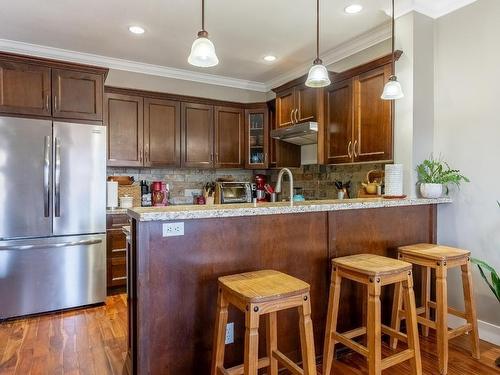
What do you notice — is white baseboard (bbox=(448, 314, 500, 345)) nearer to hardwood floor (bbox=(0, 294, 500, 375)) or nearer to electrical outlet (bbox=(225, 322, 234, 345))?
hardwood floor (bbox=(0, 294, 500, 375))

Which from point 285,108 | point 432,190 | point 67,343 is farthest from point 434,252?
point 67,343

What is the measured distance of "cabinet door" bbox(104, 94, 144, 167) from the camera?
158 inches

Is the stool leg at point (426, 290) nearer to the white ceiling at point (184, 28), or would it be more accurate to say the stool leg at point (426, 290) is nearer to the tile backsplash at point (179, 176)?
the white ceiling at point (184, 28)

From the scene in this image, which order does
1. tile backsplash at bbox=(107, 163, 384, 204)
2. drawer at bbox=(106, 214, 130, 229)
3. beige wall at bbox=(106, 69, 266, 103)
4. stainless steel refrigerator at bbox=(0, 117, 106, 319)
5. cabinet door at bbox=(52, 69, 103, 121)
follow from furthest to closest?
1. beige wall at bbox=(106, 69, 266, 103)
2. tile backsplash at bbox=(107, 163, 384, 204)
3. drawer at bbox=(106, 214, 130, 229)
4. cabinet door at bbox=(52, 69, 103, 121)
5. stainless steel refrigerator at bbox=(0, 117, 106, 319)

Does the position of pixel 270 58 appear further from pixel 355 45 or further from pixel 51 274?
pixel 51 274

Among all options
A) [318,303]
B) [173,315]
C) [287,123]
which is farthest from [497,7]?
[173,315]

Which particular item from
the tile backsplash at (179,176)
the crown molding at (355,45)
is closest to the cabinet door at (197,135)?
the tile backsplash at (179,176)

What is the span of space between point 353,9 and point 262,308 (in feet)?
8.89

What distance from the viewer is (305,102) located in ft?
12.7

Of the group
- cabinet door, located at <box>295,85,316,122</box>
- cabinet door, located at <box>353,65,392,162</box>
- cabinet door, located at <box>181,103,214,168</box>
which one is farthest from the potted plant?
cabinet door, located at <box>181,103,214,168</box>

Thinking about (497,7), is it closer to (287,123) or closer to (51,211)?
(287,123)

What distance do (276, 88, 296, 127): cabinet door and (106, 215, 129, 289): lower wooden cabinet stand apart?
89.3 inches

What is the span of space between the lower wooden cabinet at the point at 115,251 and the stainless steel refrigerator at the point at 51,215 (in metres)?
0.29

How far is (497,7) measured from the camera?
2.47m
